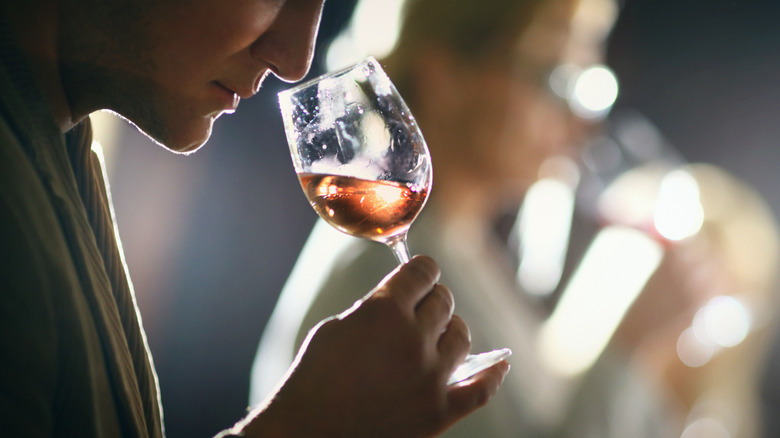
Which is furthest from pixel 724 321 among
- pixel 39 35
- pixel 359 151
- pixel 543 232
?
pixel 39 35

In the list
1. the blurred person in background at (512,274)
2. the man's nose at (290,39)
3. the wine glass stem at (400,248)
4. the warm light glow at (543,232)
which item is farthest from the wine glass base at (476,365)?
the warm light glow at (543,232)

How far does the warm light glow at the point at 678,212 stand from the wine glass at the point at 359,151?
3.80 feet

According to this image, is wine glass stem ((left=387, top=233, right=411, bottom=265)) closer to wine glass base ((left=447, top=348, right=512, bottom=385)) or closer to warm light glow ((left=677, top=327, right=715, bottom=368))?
wine glass base ((left=447, top=348, right=512, bottom=385))

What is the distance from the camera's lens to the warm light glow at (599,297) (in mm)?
1602

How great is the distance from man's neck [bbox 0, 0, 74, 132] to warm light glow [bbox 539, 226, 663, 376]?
128 cm

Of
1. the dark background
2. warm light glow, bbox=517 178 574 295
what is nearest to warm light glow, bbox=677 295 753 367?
warm light glow, bbox=517 178 574 295

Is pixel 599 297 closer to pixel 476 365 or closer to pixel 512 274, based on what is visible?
pixel 512 274

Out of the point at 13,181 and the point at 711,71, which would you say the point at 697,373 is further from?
the point at 13,181

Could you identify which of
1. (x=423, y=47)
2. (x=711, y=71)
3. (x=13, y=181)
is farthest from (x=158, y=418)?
(x=711, y=71)

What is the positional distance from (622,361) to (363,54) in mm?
1072

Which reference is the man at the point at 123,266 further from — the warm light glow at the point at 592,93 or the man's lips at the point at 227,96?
the warm light glow at the point at 592,93

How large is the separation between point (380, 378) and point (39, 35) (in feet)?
1.70

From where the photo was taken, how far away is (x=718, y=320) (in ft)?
5.90

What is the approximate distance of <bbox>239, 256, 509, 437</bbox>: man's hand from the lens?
551 mm
